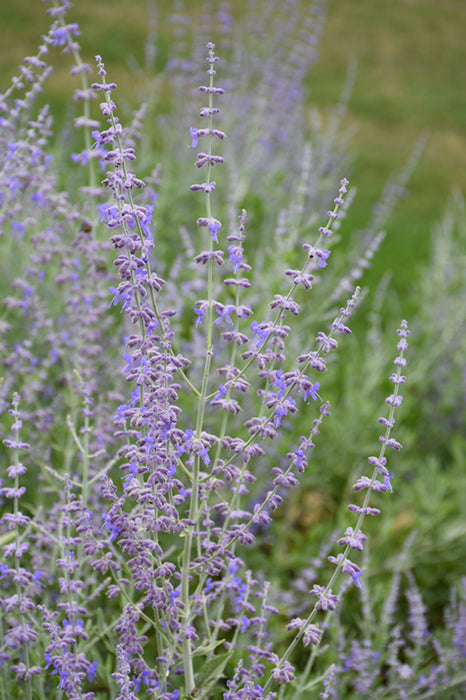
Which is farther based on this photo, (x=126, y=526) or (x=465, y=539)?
(x=465, y=539)

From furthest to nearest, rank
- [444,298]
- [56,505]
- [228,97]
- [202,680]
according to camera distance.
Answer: [228,97]
[444,298]
[56,505]
[202,680]

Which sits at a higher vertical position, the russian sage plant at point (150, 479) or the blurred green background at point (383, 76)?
the blurred green background at point (383, 76)

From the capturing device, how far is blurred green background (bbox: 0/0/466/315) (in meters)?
11.4

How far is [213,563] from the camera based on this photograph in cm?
179

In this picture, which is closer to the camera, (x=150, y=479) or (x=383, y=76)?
(x=150, y=479)

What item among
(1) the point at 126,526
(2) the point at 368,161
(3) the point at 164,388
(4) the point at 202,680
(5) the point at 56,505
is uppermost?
(2) the point at 368,161

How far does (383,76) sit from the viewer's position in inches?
700

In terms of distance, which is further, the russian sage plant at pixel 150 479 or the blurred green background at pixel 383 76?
the blurred green background at pixel 383 76

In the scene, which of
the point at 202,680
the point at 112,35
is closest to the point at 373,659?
the point at 202,680

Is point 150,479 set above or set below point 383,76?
below

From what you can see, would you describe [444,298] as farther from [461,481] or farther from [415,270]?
[415,270]

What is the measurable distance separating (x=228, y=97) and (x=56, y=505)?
4604mm

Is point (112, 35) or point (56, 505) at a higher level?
point (112, 35)

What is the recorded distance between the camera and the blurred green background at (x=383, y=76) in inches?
449
